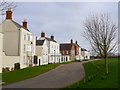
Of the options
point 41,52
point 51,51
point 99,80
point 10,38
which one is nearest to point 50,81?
point 99,80

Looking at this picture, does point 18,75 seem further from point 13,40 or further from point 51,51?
point 51,51

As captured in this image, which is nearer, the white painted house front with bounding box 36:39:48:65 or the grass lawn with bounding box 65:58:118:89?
the grass lawn with bounding box 65:58:118:89

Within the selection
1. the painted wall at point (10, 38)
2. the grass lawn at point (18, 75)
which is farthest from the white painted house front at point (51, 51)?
the grass lawn at point (18, 75)

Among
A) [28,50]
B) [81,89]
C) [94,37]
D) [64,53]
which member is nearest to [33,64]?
[28,50]

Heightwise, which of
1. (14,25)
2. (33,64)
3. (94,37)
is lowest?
(33,64)

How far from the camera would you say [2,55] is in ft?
137

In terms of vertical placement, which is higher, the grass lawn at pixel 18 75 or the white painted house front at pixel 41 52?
the white painted house front at pixel 41 52

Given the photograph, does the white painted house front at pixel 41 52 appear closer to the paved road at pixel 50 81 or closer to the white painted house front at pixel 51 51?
the white painted house front at pixel 51 51

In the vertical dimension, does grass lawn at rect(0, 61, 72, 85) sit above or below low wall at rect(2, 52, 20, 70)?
below

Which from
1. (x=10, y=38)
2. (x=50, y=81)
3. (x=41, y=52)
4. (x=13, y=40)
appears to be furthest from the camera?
(x=41, y=52)

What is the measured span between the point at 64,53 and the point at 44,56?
43797mm

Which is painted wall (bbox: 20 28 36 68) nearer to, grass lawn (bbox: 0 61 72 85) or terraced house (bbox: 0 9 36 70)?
terraced house (bbox: 0 9 36 70)

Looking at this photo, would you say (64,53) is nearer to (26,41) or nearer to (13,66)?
(26,41)

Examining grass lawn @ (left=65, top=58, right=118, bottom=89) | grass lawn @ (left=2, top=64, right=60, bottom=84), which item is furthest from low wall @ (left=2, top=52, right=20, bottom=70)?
grass lawn @ (left=65, top=58, right=118, bottom=89)
